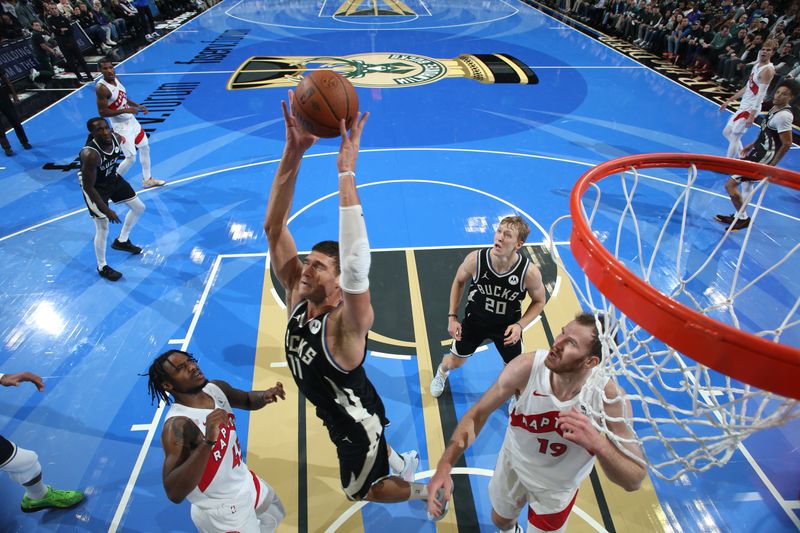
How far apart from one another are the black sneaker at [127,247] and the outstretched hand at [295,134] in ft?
15.7

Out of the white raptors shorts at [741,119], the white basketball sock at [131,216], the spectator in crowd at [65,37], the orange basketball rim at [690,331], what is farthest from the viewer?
the spectator in crowd at [65,37]

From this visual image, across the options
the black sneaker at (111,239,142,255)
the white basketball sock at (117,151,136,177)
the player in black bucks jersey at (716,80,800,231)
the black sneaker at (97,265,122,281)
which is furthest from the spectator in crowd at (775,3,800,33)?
the black sneaker at (97,265,122,281)

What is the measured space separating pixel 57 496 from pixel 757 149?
30.0 ft

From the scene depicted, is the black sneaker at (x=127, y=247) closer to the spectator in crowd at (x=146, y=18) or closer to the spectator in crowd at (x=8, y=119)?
the spectator in crowd at (x=8, y=119)

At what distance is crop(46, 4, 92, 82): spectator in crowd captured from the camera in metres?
12.0

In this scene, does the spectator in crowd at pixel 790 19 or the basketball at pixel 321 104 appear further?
the spectator in crowd at pixel 790 19

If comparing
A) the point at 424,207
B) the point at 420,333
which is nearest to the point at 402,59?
the point at 424,207

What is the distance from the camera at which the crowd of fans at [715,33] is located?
12.2m

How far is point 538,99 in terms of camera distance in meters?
11.5

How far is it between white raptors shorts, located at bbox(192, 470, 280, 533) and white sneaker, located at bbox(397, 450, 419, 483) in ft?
3.51

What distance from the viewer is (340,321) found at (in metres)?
2.22

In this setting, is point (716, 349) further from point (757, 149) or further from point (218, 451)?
point (757, 149)

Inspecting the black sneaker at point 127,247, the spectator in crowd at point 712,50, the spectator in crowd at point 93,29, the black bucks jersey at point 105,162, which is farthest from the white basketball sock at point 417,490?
the spectator in crowd at point 93,29

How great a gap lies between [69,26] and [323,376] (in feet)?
48.8
